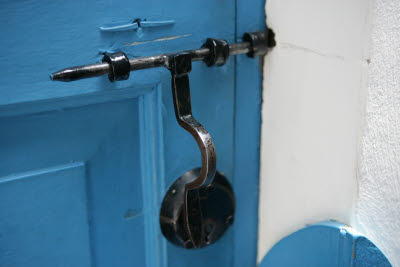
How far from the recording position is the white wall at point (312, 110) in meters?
0.62

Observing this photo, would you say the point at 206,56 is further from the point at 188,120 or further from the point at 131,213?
the point at 131,213

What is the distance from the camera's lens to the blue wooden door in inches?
22.0

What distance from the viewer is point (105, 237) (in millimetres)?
675

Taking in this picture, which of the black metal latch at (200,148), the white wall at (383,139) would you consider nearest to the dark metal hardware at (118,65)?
the black metal latch at (200,148)

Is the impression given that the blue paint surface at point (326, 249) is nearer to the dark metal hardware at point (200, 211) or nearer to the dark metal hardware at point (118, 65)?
the dark metal hardware at point (200, 211)

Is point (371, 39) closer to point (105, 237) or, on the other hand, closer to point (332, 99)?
point (332, 99)

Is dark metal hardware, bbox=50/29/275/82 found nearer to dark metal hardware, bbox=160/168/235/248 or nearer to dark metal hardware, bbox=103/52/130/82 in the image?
dark metal hardware, bbox=103/52/130/82

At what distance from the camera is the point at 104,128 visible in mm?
629

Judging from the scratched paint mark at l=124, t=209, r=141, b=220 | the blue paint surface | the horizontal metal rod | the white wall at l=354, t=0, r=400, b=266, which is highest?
the horizontal metal rod

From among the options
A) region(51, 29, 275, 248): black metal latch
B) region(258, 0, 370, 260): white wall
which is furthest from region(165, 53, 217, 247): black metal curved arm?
region(258, 0, 370, 260): white wall

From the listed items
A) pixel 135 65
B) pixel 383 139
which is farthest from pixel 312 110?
pixel 135 65

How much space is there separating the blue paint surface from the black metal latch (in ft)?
0.32

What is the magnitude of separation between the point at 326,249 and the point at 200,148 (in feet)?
0.81

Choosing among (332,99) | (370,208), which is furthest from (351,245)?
(332,99)
